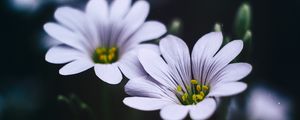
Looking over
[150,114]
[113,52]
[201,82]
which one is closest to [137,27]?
[113,52]

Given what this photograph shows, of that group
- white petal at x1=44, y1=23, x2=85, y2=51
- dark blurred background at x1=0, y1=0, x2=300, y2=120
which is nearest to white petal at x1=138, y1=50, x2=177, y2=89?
white petal at x1=44, y1=23, x2=85, y2=51

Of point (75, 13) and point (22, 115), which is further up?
point (75, 13)

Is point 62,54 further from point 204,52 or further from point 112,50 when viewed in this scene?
point 204,52

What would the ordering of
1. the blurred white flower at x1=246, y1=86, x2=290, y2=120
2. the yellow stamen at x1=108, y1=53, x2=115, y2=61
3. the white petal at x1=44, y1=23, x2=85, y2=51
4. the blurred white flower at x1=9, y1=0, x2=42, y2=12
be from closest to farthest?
the white petal at x1=44, y1=23, x2=85, y2=51, the yellow stamen at x1=108, y1=53, x2=115, y2=61, the blurred white flower at x1=246, y1=86, x2=290, y2=120, the blurred white flower at x1=9, y1=0, x2=42, y2=12

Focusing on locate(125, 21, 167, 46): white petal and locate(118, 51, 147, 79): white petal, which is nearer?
locate(118, 51, 147, 79): white petal

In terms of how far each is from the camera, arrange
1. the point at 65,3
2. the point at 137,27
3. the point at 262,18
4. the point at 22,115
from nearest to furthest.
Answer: the point at 137,27, the point at 22,115, the point at 65,3, the point at 262,18

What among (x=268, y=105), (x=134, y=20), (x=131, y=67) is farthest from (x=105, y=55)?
(x=268, y=105)

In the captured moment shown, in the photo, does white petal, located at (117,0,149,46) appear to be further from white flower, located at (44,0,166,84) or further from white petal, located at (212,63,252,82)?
white petal, located at (212,63,252,82)

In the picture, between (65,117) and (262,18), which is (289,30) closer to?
(262,18)
